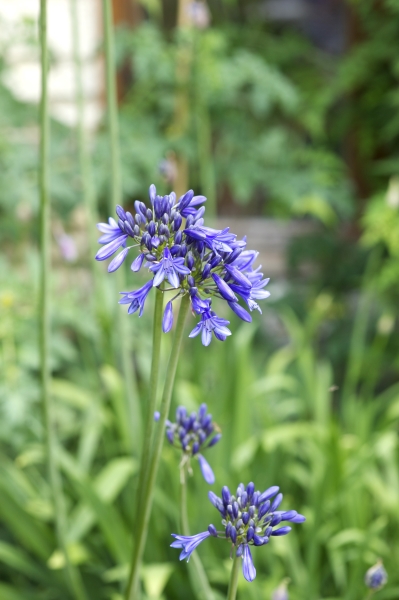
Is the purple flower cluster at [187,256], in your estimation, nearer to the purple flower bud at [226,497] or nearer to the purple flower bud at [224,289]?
the purple flower bud at [224,289]

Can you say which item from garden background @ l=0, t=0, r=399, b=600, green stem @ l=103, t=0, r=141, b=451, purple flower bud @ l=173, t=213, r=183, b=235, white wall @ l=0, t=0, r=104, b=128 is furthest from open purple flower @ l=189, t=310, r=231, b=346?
white wall @ l=0, t=0, r=104, b=128

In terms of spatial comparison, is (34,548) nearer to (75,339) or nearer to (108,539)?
(108,539)

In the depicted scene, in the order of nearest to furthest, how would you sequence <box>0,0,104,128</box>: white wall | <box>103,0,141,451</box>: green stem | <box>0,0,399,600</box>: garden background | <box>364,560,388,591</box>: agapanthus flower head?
<box>364,560,388,591</box>: agapanthus flower head → <box>103,0,141,451</box>: green stem → <box>0,0,399,600</box>: garden background → <box>0,0,104,128</box>: white wall

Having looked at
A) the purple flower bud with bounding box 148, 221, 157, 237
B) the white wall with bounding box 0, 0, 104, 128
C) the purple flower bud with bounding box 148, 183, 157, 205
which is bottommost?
the purple flower bud with bounding box 148, 221, 157, 237

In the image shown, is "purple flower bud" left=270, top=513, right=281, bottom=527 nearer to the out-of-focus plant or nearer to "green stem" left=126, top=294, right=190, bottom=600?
"green stem" left=126, top=294, right=190, bottom=600

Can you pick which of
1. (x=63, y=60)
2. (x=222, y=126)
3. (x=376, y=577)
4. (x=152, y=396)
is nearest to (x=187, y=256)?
(x=152, y=396)

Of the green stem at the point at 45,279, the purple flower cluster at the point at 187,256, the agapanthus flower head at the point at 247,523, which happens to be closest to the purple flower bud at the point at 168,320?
the purple flower cluster at the point at 187,256

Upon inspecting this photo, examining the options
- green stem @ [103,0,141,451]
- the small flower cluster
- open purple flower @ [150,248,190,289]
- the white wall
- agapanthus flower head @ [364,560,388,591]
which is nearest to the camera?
open purple flower @ [150,248,190,289]

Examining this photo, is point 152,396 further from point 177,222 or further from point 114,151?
point 114,151
